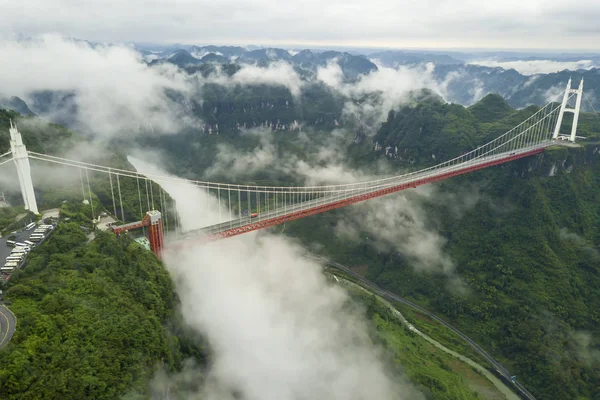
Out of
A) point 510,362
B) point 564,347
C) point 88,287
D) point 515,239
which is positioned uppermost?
point 88,287

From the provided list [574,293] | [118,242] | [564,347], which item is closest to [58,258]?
[118,242]

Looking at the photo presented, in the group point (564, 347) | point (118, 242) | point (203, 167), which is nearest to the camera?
point (118, 242)

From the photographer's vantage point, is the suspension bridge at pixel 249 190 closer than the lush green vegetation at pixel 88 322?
No

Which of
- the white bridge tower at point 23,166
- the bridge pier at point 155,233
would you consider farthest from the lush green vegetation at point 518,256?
the white bridge tower at point 23,166

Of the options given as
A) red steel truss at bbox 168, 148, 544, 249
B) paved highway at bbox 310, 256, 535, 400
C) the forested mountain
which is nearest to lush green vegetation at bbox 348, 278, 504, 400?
the forested mountain

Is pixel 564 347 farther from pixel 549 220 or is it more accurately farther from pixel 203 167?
pixel 203 167

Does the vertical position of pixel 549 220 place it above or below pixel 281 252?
above

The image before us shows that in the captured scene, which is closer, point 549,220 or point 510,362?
point 510,362

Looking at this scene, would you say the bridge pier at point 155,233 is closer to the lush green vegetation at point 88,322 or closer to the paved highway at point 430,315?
the lush green vegetation at point 88,322
